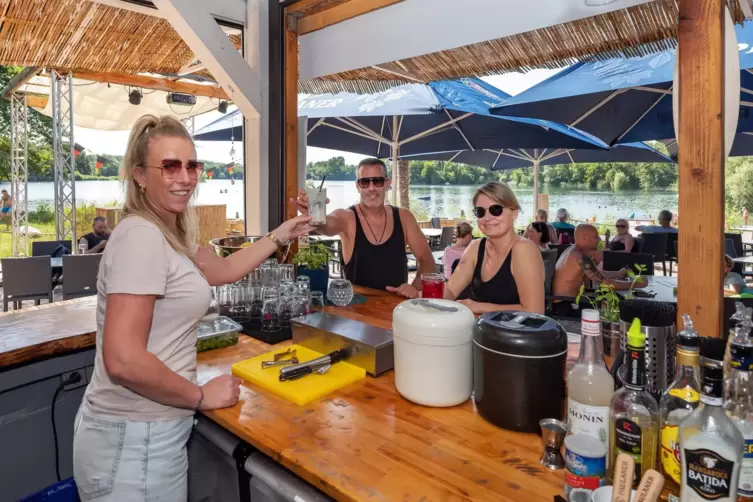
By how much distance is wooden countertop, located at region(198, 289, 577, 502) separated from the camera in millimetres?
995

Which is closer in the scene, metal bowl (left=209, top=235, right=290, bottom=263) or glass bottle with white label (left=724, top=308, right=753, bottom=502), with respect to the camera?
glass bottle with white label (left=724, top=308, right=753, bottom=502)

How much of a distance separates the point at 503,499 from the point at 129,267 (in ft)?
3.20

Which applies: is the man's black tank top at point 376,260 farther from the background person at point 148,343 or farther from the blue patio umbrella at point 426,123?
the blue patio umbrella at point 426,123

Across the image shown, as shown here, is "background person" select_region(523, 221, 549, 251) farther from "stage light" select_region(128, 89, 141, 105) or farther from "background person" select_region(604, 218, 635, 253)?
"stage light" select_region(128, 89, 141, 105)

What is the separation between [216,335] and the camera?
1.83 m

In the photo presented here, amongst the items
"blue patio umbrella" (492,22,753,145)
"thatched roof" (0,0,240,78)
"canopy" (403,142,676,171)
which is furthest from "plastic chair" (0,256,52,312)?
"canopy" (403,142,676,171)

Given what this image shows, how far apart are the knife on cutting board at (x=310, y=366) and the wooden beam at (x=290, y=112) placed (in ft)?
5.89

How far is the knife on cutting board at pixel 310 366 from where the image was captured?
1.47 m

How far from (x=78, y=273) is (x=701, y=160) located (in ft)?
18.0

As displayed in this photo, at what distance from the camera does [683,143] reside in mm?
1540

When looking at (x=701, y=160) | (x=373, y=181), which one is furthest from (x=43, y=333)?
(x=701, y=160)

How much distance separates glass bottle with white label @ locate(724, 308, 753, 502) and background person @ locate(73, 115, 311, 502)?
118 centimetres

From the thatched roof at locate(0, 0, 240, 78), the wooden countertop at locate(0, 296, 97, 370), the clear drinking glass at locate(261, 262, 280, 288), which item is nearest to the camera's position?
the wooden countertop at locate(0, 296, 97, 370)

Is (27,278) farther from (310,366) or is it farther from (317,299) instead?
(310,366)
